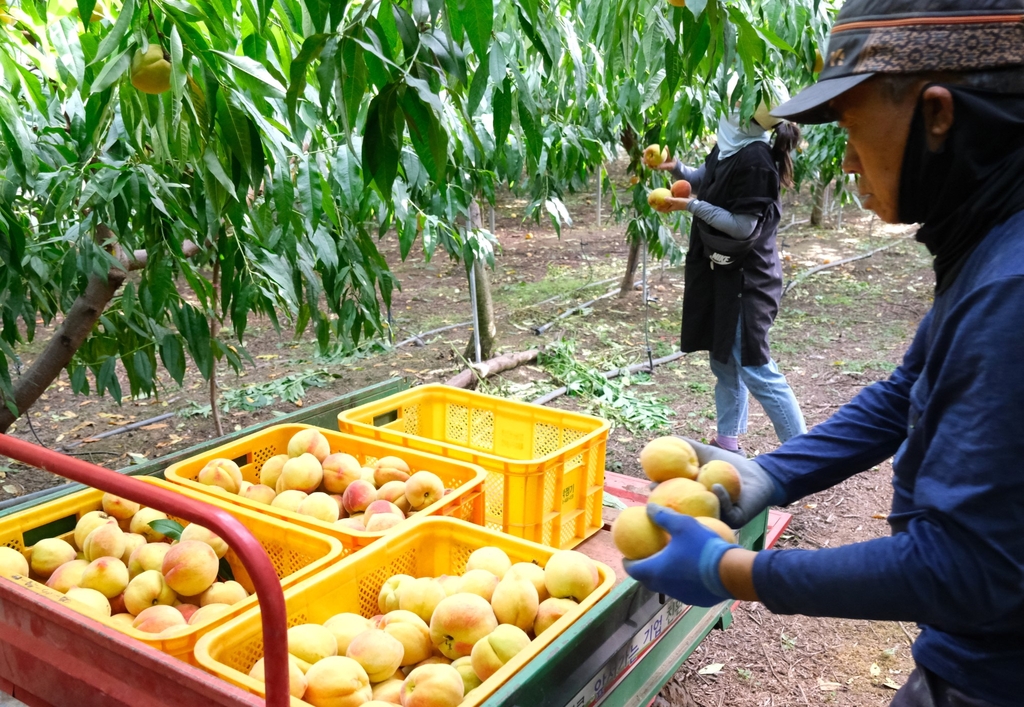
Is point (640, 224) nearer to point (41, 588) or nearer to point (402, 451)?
point (402, 451)

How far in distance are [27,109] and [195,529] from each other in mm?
1725

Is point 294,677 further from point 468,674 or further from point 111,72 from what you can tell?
point 111,72

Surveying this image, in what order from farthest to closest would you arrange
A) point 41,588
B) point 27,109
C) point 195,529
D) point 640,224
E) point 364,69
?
point 640,224 < point 27,109 < point 195,529 < point 41,588 < point 364,69

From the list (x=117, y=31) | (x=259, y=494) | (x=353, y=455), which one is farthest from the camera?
(x=353, y=455)

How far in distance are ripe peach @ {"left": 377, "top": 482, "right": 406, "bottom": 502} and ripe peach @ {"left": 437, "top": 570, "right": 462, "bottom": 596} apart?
398 mm

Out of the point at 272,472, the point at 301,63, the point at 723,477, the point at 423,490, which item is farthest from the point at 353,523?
the point at 301,63

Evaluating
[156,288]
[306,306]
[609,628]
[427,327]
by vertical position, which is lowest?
[427,327]

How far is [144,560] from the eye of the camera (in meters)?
1.90

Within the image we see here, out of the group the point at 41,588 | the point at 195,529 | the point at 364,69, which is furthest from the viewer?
the point at 195,529

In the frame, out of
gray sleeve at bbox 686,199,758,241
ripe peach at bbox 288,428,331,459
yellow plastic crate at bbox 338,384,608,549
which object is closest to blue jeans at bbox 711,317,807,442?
gray sleeve at bbox 686,199,758,241

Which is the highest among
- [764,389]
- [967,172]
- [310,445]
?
[967,172]

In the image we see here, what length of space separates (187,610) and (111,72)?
3.83 feet

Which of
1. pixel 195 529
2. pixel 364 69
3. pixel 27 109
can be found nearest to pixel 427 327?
pixel 27 109

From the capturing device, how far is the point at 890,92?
1.05 m
